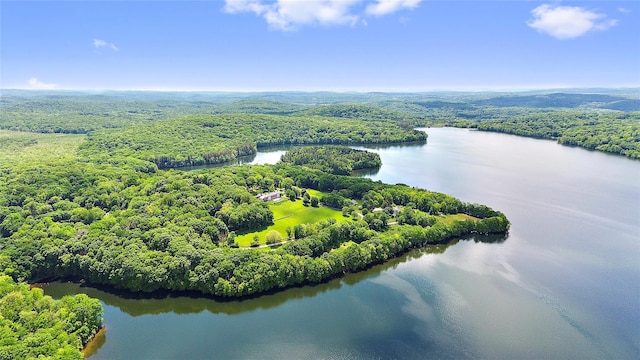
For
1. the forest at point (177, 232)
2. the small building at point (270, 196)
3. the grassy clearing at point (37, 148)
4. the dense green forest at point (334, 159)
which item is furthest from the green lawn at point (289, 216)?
the grassy clearing at point (37, 148)

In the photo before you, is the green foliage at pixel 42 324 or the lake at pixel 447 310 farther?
the lake at pixel 447 310

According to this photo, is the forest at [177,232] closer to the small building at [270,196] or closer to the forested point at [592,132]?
the small building at [270,196]

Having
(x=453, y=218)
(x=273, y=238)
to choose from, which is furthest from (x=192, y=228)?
(x=453, y=218)

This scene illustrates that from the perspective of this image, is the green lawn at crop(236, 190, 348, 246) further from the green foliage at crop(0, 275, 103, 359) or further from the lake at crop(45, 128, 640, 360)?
the green foliage at crop(0, 275, 103, 359)

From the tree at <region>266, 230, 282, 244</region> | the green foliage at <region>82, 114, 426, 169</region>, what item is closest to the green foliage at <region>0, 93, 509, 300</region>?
the tree at <region>266, 230, 282, 244</region>

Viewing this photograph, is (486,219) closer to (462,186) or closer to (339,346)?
(462,186)

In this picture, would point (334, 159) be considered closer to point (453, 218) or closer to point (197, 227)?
point (453, 218)
